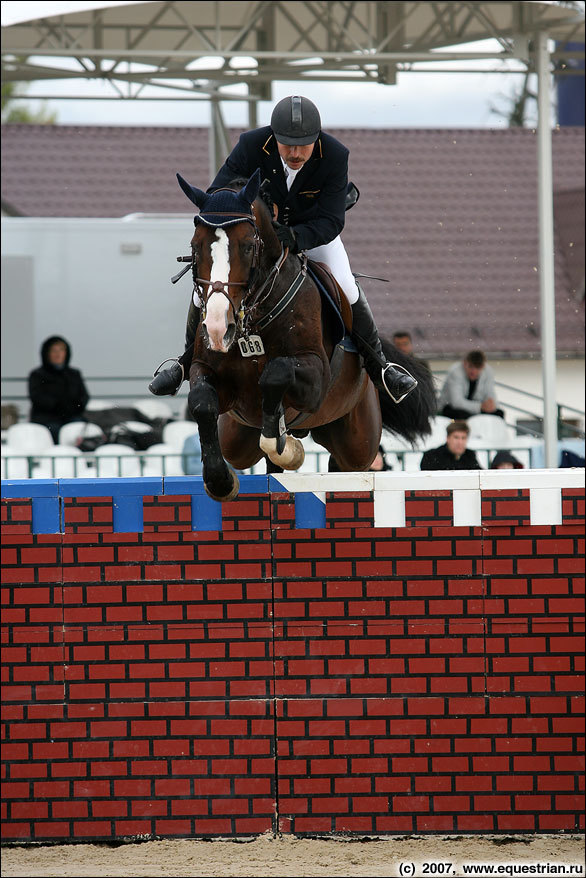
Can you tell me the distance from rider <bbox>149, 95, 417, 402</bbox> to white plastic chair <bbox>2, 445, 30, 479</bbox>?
397 cm

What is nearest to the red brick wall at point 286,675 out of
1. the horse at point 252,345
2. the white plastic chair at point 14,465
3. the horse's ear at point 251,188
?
the horse at point 252,345

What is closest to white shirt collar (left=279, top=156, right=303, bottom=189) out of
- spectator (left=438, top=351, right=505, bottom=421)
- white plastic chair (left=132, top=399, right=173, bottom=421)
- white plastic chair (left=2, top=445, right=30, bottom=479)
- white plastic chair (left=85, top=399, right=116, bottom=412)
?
white plastic chair (left=2, top=445, right=30, bottom=479)

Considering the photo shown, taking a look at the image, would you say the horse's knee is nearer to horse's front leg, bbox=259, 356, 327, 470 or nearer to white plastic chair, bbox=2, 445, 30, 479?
horse's front leg, bbox=259, 356, 327, 470

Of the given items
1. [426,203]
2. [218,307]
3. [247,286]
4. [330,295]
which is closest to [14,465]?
[330,295]

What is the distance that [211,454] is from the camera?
148 inches

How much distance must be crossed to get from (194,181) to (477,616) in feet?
44.8

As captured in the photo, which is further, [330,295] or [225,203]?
[330,295]

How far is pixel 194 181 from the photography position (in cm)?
1652

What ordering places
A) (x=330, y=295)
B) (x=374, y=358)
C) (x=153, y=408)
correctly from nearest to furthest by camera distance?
(x=330, y=295) < (x=374, y=358) < (x=153, y=408)

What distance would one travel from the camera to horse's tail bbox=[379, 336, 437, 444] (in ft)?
16.8

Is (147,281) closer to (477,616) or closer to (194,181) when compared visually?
Answer: (194,181)

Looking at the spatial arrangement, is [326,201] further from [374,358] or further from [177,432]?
[177,432]

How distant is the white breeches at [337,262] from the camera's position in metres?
4.40

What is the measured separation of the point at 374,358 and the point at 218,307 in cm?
130
